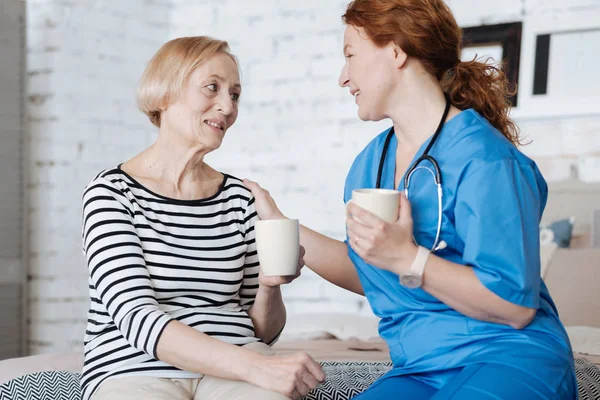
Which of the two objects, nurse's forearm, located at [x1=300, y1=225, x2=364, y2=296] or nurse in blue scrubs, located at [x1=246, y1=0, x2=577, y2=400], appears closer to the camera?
nurse in blue scrubs, located at [x1=246, y1=0, x2=577, y2=400]

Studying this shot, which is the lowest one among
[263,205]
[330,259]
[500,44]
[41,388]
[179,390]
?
[41,388]

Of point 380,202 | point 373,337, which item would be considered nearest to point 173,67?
point 380,202

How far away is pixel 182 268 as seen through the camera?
1.36 m

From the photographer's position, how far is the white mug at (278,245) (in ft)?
3.96

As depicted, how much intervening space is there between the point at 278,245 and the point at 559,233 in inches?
81.8

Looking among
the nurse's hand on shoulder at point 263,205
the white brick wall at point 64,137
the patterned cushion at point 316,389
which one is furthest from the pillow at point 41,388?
the white brick wall at point 64,137

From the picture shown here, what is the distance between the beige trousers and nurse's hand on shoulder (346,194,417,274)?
28cm

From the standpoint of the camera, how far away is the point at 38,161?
10.9 ft

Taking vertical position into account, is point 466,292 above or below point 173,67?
below

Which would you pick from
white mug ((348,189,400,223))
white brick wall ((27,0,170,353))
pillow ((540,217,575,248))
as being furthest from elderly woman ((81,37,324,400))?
white brick wall ((27,0,170,353))

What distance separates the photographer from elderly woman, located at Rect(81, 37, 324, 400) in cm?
119

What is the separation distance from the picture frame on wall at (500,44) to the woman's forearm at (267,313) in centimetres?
207

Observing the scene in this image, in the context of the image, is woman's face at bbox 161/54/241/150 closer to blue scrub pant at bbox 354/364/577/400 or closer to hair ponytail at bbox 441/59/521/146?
hair ponytail at bbox 441/59/521/146

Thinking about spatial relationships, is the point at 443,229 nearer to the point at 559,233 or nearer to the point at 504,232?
the point at 504,232
